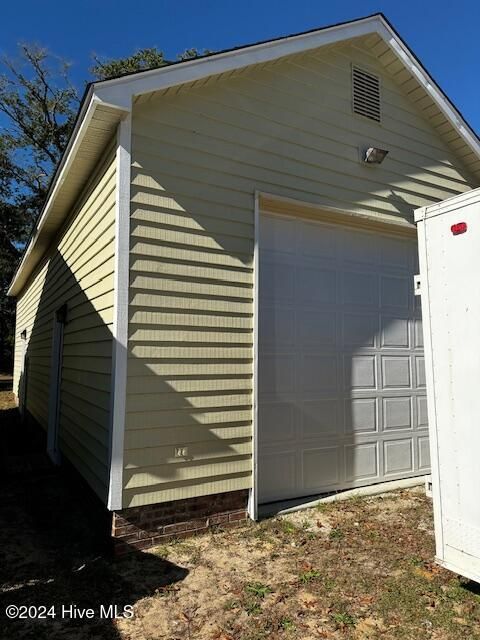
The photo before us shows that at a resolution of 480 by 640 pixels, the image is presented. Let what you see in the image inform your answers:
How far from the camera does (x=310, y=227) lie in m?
5.22

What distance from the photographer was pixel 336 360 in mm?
5238

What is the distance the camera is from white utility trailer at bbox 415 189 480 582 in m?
2.78

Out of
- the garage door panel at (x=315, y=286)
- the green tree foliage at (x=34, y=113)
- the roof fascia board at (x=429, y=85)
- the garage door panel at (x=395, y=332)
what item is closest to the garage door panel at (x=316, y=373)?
the garage door panel at (x=315, y=286)

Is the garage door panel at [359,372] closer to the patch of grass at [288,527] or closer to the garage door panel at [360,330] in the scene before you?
the garage door panel at [360,330]

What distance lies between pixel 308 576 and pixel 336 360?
247 centimetres

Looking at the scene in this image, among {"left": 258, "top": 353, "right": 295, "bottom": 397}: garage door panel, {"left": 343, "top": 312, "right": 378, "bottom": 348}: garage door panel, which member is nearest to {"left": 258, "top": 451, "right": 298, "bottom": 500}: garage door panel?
{"left": 258, "top": 353, "right": 295, "bottom": 397}: garage door panel

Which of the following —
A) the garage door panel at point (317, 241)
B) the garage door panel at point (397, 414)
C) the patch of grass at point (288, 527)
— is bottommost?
the patch of grass at point (288, 527)

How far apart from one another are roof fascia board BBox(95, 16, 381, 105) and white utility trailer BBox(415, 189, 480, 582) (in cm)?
254

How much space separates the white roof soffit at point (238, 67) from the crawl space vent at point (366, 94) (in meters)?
0.41

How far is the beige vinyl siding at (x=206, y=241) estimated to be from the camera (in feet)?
12.8

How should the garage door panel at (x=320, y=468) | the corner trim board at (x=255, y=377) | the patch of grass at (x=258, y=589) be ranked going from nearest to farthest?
the patch of grass at (x=258, y=589) → the corner trim board at (x=255, y=377) → the garage door panel at (x=320, y=468)

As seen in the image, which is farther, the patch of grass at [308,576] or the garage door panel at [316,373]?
the garage door panel at [316,373]

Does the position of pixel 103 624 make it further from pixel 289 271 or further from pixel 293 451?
pixel 289 271

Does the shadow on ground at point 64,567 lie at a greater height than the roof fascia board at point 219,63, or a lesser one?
lesser
